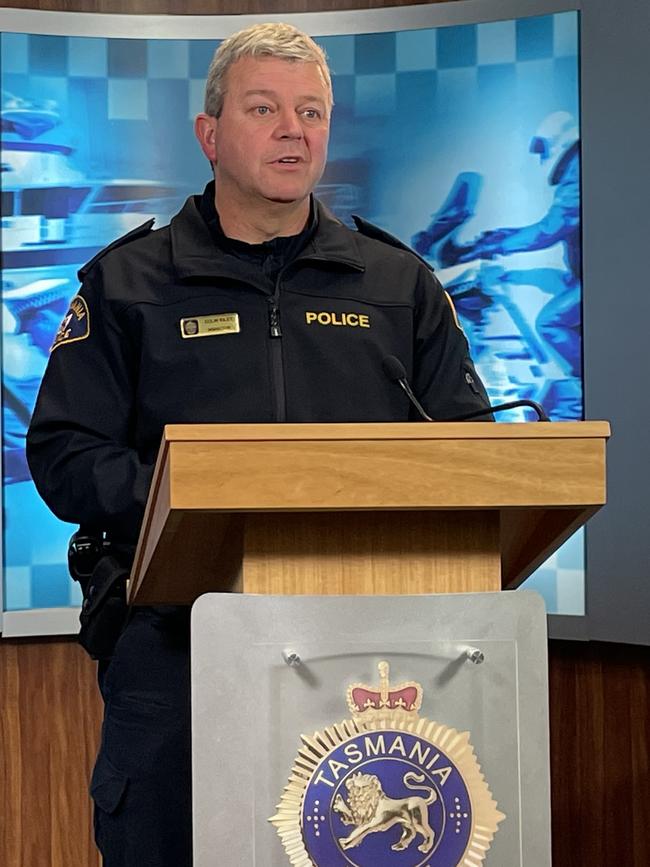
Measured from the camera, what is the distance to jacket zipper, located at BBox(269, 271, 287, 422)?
1.79 metres

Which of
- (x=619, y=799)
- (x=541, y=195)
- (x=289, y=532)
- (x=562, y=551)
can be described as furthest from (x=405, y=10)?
(x=289, y=532)

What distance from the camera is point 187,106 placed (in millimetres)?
3023

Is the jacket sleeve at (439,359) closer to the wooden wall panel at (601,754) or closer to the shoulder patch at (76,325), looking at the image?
the shoulder patch at (76,325)

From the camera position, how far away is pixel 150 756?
1.72 m

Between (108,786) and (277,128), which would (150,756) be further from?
(277,128)

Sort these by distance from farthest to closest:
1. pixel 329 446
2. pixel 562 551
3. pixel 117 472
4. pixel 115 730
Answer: pixel 562 551
pixel 115 730
pixel 117 472
pixel 329 446

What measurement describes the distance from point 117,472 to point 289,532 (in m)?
0.49

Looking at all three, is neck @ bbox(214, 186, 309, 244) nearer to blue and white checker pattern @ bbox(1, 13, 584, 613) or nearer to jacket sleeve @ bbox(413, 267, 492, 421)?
jacket sleeve @ bbox(413, 267, 492, 421)

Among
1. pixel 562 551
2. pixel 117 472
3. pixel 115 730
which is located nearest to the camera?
pixel 117 472

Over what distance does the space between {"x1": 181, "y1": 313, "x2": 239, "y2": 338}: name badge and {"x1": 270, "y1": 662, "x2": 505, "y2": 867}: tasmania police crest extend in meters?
0.72

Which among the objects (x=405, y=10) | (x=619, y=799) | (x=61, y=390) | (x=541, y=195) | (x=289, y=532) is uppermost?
(x=405, y=10)

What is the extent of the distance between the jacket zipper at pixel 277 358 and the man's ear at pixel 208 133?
0.80ft

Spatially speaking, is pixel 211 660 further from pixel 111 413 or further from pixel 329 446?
pixel 111 413

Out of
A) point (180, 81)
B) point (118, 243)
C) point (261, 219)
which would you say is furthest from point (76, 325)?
point (180, 81)
